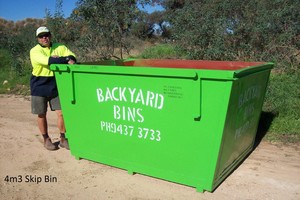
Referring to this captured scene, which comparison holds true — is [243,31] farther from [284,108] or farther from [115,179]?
[115,179]

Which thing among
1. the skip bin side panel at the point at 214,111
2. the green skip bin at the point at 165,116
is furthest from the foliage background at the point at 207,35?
the skip bin side panel at the point at 214,111

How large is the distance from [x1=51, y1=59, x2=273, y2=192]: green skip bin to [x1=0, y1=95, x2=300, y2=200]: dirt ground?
110mm

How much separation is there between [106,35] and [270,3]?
14.5 feet

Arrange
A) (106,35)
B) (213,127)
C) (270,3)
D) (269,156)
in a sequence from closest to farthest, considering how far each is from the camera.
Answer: (213,127) → (269,156) → (270,3) → (106,35)

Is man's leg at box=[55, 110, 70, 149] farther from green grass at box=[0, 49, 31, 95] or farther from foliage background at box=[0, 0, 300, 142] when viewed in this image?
green grass at box=[0, 49, 31, 95]

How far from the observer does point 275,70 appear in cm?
773

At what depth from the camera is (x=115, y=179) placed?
3760mm

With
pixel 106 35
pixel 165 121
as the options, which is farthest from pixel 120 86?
pixel 106 35

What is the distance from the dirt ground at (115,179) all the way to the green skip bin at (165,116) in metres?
0.11

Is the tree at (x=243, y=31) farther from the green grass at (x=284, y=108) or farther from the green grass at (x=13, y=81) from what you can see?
the green grass at (x=13, y=81)

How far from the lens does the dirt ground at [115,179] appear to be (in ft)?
11.1

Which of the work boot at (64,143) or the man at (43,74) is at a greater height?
the man at (43,74)

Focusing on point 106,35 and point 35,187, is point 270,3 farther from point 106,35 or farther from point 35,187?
point 35,187

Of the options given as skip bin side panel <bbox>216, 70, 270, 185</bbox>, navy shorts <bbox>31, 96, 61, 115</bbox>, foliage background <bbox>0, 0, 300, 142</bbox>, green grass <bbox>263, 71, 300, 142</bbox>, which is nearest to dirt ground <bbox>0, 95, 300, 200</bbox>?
skip bin side panel <bbox>216, 70, 270, 185</bbox>
